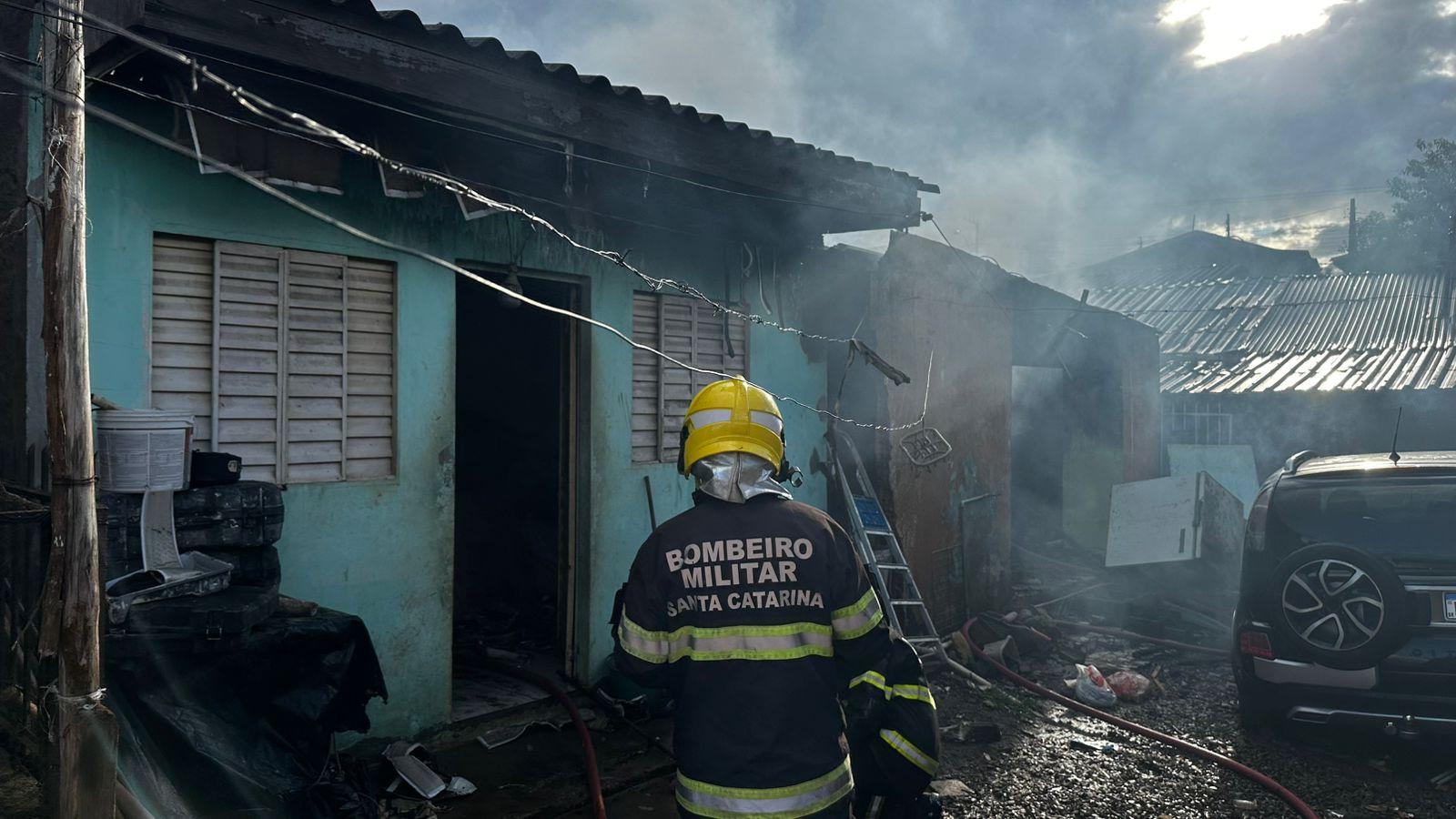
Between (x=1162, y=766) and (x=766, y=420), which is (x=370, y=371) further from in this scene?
(x=1162, y=766)

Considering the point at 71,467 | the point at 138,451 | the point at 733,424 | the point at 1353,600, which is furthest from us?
the point at 1353,600

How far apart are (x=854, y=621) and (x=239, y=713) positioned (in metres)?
2.54

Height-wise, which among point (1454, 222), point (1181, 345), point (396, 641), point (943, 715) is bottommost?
point (943, 715)

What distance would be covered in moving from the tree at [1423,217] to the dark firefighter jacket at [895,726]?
2699cm

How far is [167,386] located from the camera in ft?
14.6

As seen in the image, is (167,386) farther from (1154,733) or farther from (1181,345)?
(1181,345)

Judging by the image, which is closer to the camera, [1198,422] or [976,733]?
[976,733]

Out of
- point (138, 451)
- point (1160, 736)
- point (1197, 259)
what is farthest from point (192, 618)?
point (1197, 259)

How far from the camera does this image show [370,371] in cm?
526

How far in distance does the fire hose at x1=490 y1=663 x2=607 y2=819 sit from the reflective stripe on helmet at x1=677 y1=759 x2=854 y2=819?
214 centimetres

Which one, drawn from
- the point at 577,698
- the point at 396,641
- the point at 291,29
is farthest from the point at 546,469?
the point at 291,29

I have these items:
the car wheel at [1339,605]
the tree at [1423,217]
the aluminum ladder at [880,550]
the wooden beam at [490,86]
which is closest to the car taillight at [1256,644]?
the car wheel at [1339,605]

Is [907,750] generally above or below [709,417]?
below

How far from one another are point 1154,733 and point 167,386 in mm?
6484
